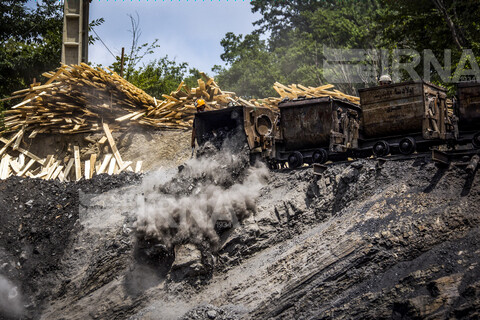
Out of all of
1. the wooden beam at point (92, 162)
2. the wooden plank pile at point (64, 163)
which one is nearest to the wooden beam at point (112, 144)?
the wooden plank pile at point (64, 163)

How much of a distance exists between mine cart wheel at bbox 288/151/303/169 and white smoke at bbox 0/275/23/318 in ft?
22.5

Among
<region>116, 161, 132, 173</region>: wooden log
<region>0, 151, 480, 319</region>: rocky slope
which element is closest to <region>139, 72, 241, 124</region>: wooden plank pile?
<region>116, 161, 132, 173</region>: wooden log

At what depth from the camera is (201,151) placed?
13.5 m

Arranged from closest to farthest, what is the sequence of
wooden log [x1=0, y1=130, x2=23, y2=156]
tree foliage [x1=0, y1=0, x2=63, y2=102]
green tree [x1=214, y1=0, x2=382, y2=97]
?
wooden log [x1=0, y1=130, x2=23, y2=156] < tree foliage [x1=0, y1=0, x2=63, y2=102] < green tree [x1=214, y1=0, x2=382, y2=97]

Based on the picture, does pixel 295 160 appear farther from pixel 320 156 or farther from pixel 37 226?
pixel 37 226

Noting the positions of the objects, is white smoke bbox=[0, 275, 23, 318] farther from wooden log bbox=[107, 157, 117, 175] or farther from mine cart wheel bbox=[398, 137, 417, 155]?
mine cart wheel bbox=[398, 137, 417, 155]

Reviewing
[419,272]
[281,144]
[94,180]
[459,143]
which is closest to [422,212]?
[419,272]

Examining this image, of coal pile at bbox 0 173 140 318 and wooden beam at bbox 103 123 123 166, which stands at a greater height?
wooden beam at bbox 103 123 123 166

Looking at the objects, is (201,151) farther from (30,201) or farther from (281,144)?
(30,201)

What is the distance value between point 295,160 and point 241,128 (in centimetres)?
150

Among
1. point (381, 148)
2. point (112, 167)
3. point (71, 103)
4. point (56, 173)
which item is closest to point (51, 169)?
point (56, 173)

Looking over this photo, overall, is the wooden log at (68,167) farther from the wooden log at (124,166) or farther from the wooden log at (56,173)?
the wooden log at (124,166)

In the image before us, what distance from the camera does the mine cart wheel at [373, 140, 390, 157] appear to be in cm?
1245

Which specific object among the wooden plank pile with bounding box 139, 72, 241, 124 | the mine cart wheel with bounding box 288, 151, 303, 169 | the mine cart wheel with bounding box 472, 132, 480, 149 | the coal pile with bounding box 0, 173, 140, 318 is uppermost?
the wooden plank pile with bounding box 139, 72, 241, 124
